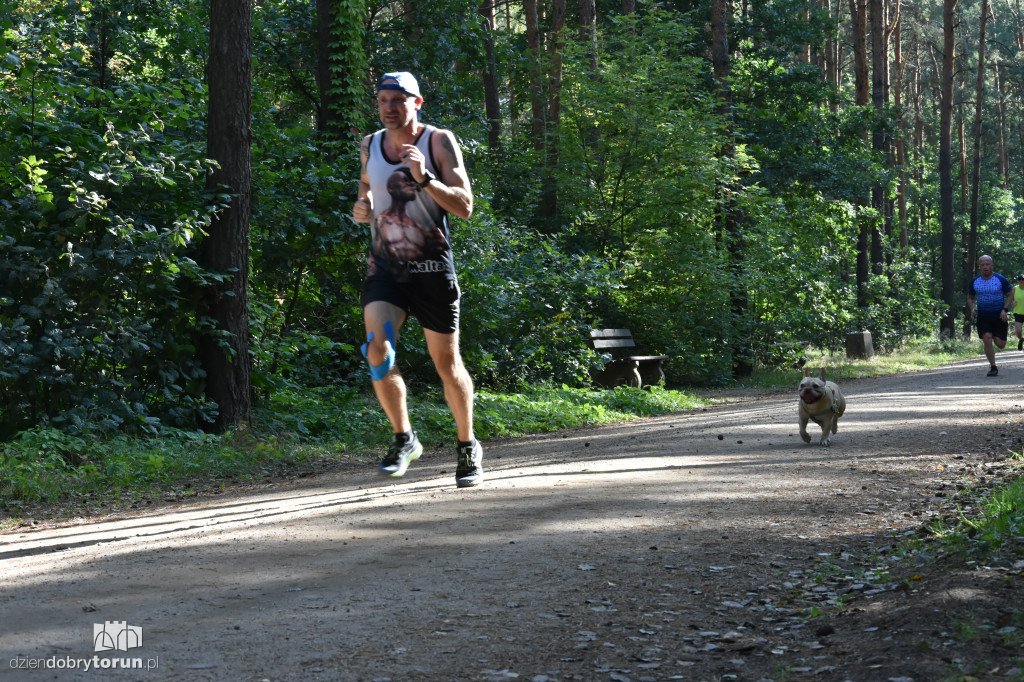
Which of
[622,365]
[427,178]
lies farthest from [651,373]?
[427,178]

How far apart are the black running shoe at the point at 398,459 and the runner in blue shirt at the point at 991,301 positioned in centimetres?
1533

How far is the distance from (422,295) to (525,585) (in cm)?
222

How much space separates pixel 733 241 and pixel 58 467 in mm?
18007

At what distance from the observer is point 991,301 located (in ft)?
62.3

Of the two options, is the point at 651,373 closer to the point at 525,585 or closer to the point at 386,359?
the point at 386,359

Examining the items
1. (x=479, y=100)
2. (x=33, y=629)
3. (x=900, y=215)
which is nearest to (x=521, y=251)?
(x=479, y=100)

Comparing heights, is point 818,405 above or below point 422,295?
below

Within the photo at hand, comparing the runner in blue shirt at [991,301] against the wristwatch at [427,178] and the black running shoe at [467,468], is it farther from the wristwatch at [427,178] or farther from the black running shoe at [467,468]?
the wristwatch at [427,178]

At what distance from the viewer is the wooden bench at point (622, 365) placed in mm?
18656

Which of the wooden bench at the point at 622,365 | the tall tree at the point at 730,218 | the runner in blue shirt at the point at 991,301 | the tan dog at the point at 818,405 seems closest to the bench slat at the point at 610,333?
the wooden bench at the point at 622,365

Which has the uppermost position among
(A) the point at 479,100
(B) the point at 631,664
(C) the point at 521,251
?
(A) the point at 479,100

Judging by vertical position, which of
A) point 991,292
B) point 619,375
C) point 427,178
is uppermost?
point 427,178

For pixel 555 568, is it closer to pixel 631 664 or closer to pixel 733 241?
pixel 631 664

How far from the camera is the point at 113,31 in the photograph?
17.0 m
